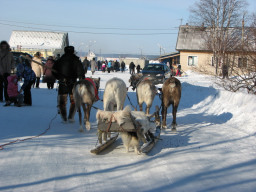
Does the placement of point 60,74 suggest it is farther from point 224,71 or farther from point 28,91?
point 224,71

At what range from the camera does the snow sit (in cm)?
439

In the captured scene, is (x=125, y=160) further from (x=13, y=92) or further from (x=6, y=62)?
(x=6, y=62)

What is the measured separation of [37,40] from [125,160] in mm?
61236

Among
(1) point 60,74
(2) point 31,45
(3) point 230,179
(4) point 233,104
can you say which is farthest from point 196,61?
(3) point 230,179

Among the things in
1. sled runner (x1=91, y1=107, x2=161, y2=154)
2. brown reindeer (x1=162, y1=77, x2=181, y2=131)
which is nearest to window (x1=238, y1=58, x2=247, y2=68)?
brown reindeer (x1=162, y1=77, x2=181, y2=131)

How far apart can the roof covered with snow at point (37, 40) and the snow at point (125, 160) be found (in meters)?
54.5

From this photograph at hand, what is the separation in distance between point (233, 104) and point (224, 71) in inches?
173

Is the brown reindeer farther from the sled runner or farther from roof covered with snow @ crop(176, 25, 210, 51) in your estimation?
roof covered with snow @ crop(176, 25, 210, 51)

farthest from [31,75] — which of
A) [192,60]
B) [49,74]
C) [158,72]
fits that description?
[192,60]

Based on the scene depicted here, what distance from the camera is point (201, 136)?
768cm

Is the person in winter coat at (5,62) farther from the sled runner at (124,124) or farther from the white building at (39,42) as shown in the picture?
the white building at (39,42)

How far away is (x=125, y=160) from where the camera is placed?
5.54m

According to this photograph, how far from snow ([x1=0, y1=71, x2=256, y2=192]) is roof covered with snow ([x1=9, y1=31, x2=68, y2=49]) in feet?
179

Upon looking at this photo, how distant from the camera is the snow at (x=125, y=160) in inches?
173
